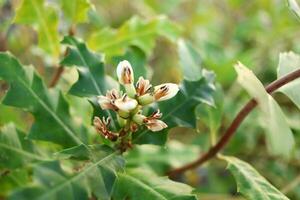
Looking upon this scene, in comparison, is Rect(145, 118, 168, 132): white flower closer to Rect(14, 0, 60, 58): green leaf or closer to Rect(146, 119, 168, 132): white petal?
Rect(146, 119, 168, 132): white petal

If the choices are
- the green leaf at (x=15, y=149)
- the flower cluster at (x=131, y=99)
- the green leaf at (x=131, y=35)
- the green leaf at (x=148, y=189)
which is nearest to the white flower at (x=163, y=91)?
the flower cluster at (x=131, y=99)

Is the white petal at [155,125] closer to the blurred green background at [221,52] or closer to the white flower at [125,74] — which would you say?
the white flower at [125,74]

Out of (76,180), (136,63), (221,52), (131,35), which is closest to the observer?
(76,180)

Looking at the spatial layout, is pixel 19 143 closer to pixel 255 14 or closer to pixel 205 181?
pixel 205 181

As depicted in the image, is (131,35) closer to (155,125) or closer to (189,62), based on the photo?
(189,62)

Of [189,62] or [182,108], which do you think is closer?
[182,108]

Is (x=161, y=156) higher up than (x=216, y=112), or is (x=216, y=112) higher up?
(x=216, y=112)

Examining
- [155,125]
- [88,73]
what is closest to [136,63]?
[88,73]
